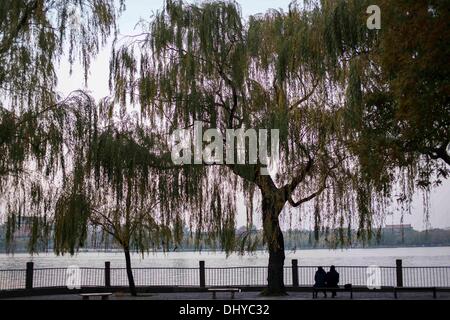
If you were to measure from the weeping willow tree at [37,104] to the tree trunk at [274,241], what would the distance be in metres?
6.78

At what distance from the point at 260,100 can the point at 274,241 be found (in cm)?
470

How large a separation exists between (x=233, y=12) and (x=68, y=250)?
920cm

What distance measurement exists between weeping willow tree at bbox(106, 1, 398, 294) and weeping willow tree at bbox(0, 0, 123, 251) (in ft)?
16.2

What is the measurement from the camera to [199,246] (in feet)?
67.3

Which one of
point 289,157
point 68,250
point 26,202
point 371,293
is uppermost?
point 289,157

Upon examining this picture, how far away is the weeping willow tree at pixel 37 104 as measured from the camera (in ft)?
48.5

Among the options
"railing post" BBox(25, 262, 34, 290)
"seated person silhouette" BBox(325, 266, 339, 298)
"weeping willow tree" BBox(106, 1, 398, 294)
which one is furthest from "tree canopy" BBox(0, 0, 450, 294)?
"railing post" BBox(25, 262, 34, 290)

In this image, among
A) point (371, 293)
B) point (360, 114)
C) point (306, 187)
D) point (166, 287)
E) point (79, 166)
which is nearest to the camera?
point (79, 166)

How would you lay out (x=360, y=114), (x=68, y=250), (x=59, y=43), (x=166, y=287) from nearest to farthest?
(x=59, y=43) < (x=360, y=114) < (x=68, y=250) < (x=166, y=287)

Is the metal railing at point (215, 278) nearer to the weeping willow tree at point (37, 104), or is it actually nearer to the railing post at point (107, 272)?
the railing post at point (107, 272)

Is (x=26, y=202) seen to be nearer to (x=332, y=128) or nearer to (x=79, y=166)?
(x=79, y=166)

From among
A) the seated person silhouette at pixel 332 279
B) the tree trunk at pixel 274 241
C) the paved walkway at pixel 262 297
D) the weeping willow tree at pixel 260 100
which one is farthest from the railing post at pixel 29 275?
the seated person silhouette at pixel 332 279

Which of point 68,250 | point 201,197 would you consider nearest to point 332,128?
point 201,197

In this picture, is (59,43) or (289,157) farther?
(289,157)
